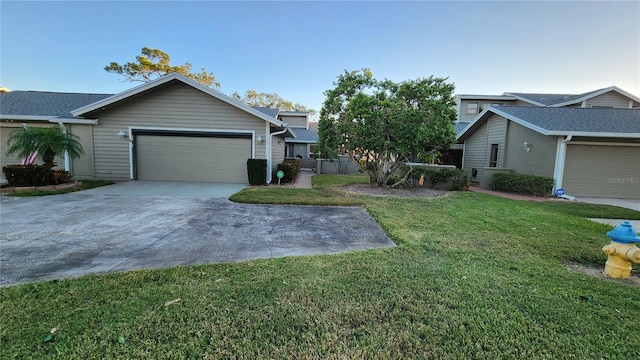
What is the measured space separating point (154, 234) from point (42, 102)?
13.6m

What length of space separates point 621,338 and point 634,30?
13623 mm

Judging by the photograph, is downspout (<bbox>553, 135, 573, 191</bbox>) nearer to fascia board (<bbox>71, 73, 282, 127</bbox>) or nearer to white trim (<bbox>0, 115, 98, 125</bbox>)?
fascia board (<bbox>71, 73, 282, 127</bbox>)

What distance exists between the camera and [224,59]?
20.8 m

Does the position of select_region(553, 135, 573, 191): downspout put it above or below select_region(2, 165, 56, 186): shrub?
above

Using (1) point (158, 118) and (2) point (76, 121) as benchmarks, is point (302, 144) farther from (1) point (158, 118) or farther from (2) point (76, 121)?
(2) point (76, 121)

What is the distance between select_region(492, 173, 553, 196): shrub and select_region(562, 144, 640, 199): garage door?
3.60ft

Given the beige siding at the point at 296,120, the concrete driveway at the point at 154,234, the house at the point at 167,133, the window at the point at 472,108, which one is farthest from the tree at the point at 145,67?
A: the window at the point at 472,108

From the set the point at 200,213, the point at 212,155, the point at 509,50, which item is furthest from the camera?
the point at 509,50

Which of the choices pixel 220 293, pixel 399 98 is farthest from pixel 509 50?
pixel 220 293

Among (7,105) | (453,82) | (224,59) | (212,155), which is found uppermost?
(224,59)

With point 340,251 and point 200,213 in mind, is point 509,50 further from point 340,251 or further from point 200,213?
point 200,213

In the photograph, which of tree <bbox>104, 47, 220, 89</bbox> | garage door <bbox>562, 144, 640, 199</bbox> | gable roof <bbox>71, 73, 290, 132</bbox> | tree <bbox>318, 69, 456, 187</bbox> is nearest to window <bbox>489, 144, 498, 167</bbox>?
garage door <bbox>562, 144, 640, 199</bbox>

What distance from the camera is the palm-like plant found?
8.54 m

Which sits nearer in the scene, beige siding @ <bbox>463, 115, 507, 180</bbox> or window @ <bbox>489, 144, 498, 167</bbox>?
→ beige siding @ <bbox>463, 115, 507, 180</bbox>
